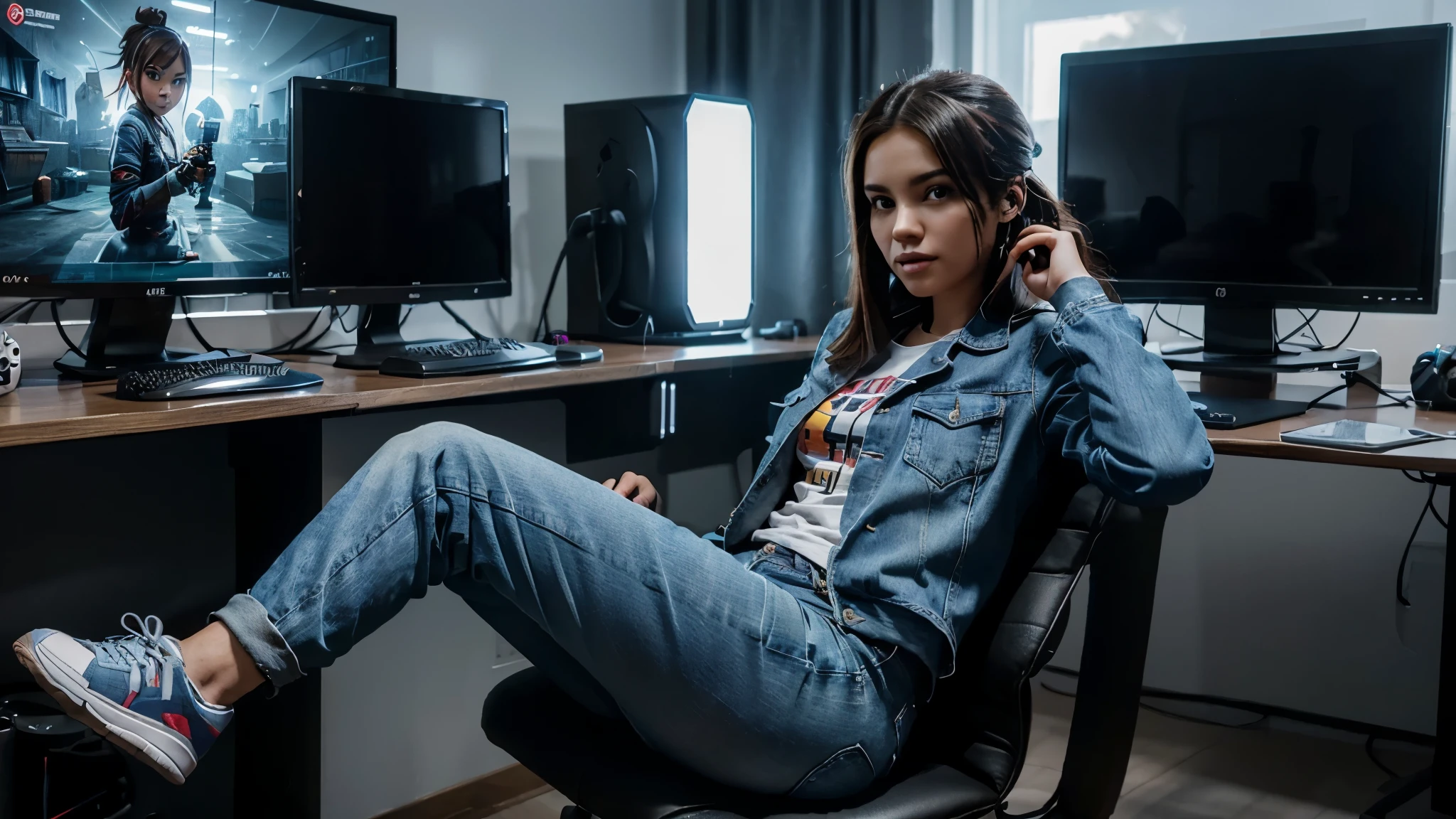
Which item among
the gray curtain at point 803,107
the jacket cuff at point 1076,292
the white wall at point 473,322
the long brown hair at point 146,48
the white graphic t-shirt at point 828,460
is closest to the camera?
the jacket cuff at point 1076,292

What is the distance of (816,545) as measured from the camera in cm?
127

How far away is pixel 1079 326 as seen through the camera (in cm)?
115

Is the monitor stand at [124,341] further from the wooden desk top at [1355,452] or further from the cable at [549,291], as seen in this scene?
the wooden desk top at [1355,452]

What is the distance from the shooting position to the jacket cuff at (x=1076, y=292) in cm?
117

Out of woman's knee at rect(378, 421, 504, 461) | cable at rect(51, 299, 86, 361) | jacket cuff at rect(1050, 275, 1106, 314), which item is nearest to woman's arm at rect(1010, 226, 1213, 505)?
jacket cuff at rect(1050, 275, 1106, 314)

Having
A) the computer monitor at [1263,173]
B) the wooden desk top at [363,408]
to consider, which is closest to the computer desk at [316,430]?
the wooden desk top at [363,408]

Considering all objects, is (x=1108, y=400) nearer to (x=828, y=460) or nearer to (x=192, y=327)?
(x=828, y=460)

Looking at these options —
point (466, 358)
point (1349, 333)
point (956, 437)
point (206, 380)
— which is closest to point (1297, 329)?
point (1349, 333)

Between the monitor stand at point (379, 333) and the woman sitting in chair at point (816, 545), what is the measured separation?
73 cm

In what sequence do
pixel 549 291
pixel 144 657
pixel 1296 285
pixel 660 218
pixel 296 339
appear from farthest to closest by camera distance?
pixel 549 291 < pixel 660 218 < pixel 296 339 < pixel 1296 285 < pixel 144 657

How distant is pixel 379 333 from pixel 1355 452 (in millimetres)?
1433

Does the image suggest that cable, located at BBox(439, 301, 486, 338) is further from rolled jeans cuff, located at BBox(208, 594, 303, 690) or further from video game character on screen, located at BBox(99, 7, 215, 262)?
rolled jeans cuff, located at BBox(208, 594, 303, 690)

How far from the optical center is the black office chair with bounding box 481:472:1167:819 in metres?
1.04

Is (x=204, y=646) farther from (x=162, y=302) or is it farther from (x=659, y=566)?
(x=162, y=302)
